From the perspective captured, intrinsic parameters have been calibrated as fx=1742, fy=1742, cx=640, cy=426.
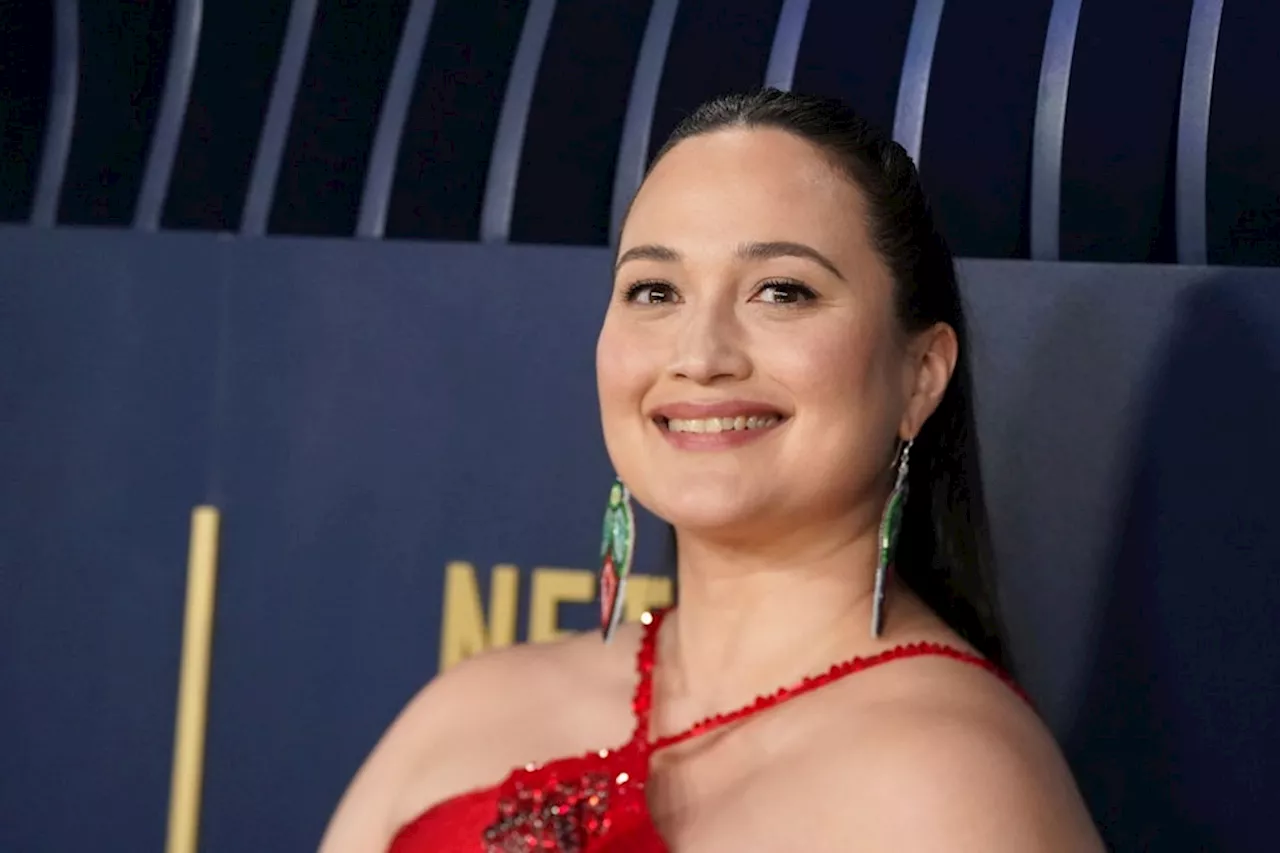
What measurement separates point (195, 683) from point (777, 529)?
928 millimetres

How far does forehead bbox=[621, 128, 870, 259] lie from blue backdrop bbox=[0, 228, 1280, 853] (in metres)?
0.37

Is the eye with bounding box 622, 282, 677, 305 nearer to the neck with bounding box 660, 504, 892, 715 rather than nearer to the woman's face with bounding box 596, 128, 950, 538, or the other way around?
the woman's face with bounding box 596, 128, 950, 538

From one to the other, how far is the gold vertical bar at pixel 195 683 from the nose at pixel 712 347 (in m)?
0.85

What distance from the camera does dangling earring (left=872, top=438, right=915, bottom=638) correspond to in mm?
1402

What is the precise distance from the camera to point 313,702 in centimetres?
201

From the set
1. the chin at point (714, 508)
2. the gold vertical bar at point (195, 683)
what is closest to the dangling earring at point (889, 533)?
the chin at point (714, 508)

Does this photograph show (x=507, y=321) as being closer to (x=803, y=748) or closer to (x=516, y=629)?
(x=516, y=629)

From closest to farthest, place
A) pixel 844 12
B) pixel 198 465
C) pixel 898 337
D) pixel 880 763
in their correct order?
pixel 880 763 < pixel 898 337 < pixel 844 12 < pixel 198 465

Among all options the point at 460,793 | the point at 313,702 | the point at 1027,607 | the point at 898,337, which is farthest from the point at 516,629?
the point at 898,337

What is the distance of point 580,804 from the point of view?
134 cm

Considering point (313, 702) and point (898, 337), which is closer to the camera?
point (898, 337)

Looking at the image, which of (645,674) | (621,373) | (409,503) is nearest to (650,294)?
(621,373)

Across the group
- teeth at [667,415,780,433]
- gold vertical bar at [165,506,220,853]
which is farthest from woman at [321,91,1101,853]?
gold vertical bar at [165,506,220,853]

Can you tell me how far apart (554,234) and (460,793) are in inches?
29.8
